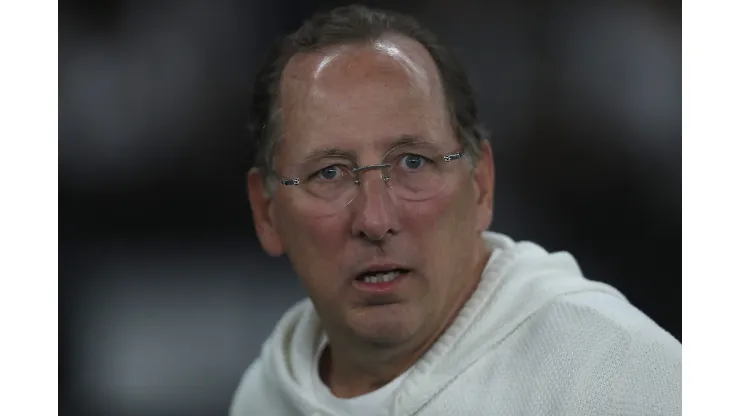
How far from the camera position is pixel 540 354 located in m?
1.64

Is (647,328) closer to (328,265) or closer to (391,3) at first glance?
(328,265)

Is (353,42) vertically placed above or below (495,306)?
above

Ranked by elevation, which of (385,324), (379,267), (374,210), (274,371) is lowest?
(274,371)

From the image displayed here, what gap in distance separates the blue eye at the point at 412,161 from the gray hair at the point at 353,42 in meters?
0.13

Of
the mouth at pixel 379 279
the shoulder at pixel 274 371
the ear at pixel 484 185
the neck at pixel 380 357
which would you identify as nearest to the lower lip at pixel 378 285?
the mouth at pixel 379 279

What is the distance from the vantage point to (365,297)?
1.67 m

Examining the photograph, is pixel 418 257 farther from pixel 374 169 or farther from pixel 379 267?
pixel 374 169

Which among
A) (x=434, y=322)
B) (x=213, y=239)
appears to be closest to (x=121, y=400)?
(x=213, y=239)

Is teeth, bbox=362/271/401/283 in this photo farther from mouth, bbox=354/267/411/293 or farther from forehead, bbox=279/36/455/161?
forehead, bbox=279/36/455/161

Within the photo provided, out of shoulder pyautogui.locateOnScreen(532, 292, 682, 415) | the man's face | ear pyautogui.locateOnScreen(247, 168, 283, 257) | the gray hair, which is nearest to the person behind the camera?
shoulder pyautogui.locateOnScreen(532, 292, 682, 415)

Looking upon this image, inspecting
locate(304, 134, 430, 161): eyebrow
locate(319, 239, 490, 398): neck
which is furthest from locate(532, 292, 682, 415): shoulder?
locate(304, 134, 430, 161): eyebrow

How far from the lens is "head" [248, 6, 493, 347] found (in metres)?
1.66

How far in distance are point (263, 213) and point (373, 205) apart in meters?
0.38

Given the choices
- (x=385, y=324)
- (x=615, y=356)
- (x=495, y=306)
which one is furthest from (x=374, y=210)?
(x=615, y=356)
